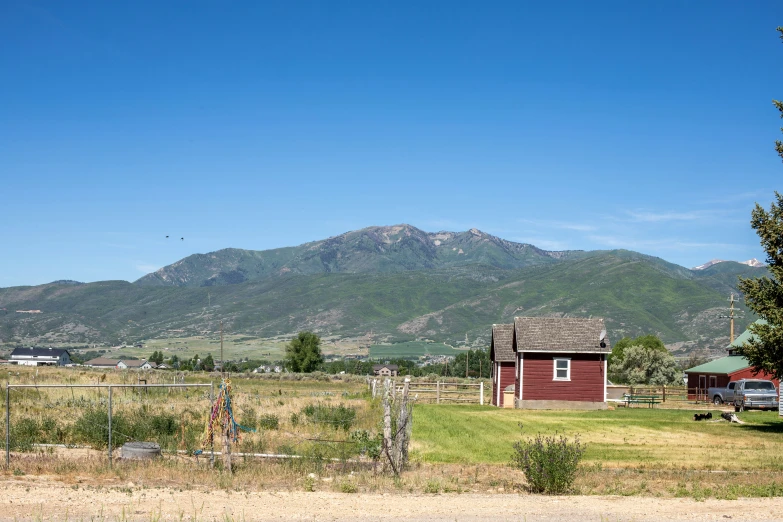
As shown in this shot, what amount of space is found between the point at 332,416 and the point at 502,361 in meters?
20.9

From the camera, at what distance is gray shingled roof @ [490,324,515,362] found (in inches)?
1975

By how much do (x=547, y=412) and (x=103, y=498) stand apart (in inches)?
1215

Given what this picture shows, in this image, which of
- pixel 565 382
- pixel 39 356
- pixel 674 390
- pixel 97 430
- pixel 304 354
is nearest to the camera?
pixel 97 430

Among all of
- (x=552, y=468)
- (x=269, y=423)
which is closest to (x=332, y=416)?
(x=269, y=423)

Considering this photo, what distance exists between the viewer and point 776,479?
20.1 m

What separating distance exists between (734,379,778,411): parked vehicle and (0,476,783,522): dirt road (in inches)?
1225

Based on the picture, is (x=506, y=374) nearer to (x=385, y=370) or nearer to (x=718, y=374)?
(x=718, y=374)

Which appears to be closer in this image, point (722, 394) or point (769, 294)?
point (769, 294)

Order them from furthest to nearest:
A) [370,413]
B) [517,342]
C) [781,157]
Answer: [517,342] < [370,413] < [781,157]

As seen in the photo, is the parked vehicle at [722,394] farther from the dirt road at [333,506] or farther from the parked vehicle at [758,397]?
the dirt road at [333,506]

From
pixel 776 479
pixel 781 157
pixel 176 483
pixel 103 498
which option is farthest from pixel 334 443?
pixel 781 157

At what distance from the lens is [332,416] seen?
102 ft

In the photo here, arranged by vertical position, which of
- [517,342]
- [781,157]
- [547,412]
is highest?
[781,157]

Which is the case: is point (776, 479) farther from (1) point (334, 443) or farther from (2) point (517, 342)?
(2) point (517, 342)
